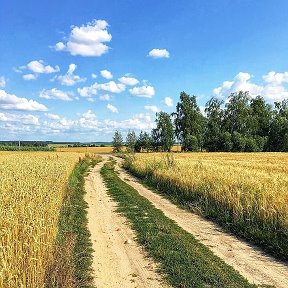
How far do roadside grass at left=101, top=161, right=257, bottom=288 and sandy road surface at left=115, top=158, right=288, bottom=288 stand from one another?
0.30m

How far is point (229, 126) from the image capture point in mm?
107938

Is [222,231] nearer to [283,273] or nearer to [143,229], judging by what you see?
[143,229]

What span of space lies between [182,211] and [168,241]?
5.85 metres

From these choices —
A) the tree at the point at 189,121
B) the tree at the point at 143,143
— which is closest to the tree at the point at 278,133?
the tree at the point at 189,121

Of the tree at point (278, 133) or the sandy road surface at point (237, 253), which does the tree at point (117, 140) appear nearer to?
the tree at point (278, 133)

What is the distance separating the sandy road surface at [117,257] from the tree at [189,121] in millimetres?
91181

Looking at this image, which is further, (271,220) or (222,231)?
(222,231)

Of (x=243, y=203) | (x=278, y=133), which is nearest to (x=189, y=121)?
(x=278, y=133)

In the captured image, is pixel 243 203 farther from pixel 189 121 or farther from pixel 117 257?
pixel 189 121

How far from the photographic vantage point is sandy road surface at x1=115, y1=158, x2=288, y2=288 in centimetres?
862

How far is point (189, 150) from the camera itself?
107 meters

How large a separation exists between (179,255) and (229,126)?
101 meters

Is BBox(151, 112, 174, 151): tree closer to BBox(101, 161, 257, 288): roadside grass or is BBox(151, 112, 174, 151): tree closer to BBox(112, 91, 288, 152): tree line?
BBox(112, 91, 288, 152): tree line

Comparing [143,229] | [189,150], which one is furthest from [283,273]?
[189,150]
